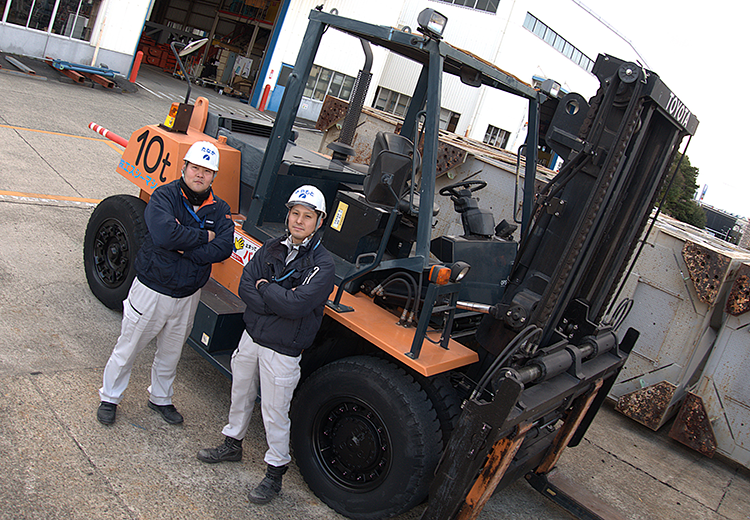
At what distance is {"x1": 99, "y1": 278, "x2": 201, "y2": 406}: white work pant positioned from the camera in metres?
3.51

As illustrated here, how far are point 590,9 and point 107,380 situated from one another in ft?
117

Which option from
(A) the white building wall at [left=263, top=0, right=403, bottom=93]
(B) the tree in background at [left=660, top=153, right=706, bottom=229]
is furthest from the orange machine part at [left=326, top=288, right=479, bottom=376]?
(B) the tree in background at [left=660, top=153, right=706, bottom=229]

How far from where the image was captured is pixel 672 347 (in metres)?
6.00

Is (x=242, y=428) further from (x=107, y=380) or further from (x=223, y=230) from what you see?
(x=223, y=230)

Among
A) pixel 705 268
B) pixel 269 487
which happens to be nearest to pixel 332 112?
pixel 705 268

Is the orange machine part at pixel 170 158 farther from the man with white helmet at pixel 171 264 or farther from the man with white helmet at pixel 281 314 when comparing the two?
the man with white helmet at pixel 281 314

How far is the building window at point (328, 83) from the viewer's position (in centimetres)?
2481

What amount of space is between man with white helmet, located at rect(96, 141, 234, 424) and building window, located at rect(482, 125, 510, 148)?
28.6 metres

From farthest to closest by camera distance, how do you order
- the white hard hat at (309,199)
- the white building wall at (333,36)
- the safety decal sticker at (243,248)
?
the white building wall at (333,36) < the safety decal sticker at (243,248) < the white hard hat at (309,199)

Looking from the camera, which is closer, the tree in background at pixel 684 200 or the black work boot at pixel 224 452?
the black work boot at pixel 224 452

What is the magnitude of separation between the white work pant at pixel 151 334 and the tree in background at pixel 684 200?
2061cm

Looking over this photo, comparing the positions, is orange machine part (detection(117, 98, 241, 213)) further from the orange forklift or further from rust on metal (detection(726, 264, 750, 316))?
rust on metal (detection(726, 264, 750, 316))

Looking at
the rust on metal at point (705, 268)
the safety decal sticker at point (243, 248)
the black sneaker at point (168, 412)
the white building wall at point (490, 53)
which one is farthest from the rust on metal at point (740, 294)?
the white building wall at point (490, 53)

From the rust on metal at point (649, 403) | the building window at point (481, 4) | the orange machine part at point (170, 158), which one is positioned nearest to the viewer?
the orange machine part at point (170, 158)
